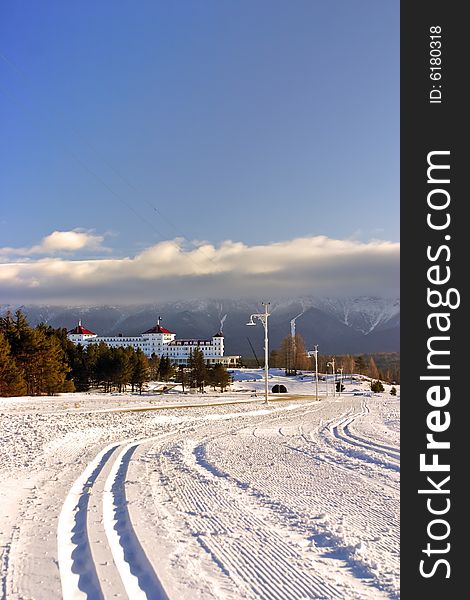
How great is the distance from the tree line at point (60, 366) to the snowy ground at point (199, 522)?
3986 centimetres

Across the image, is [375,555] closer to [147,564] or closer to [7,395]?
[147,564]

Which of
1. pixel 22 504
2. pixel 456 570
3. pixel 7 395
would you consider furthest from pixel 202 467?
pixel 7 395

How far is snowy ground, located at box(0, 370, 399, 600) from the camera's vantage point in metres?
6.05

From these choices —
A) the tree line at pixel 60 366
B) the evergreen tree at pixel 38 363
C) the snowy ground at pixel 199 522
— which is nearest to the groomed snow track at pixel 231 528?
the snowy ground at pixel 199 522

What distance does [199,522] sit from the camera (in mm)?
8555

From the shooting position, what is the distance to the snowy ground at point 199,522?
6.05 m

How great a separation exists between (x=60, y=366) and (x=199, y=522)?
58.3 meters

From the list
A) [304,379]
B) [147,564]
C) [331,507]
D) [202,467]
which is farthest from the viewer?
[304,379]

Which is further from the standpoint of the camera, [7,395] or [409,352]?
[7,395]

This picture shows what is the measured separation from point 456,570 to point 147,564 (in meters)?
3.36

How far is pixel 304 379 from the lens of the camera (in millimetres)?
155000

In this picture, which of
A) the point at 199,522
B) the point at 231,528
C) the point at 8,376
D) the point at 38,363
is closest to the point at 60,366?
A: the point at 38,363

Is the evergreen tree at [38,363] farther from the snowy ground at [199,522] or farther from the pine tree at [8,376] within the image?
the snowy ground at [199,522]

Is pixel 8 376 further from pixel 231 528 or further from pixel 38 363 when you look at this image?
pixel 231 528
